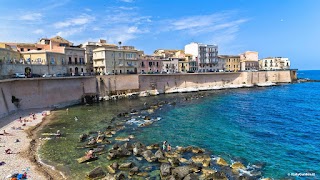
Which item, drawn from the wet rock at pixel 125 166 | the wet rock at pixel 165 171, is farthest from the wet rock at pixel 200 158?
the wet rock at pixel 125 166

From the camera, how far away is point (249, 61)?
354 feet

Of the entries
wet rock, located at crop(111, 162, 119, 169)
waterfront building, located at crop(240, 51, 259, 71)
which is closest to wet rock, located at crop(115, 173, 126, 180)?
wet rock, located at crop(111, 162, 119, 169)

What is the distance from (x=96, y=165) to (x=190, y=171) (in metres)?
7.40

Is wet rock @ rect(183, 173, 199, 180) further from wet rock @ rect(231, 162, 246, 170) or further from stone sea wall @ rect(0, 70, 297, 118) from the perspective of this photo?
stone sea wall @ rect(0, 70, 297, 118)

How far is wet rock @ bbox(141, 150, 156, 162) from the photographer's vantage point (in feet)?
63.8

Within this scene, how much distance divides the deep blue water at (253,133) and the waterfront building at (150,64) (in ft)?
103

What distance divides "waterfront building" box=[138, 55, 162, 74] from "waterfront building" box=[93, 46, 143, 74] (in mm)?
3461

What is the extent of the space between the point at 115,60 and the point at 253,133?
45.3 meters

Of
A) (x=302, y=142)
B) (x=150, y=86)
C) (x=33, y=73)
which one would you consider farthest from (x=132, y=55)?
(x=302, y=142)

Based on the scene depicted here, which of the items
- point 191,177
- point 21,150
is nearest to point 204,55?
point 21,150

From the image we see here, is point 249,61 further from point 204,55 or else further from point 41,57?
point 41,57

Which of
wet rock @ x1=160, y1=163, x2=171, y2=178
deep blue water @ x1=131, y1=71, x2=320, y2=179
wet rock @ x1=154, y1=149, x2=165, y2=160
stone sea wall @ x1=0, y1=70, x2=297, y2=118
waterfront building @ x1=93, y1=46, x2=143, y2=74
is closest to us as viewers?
wet rock @ x1=160, y1=163, x2=171, y2=178

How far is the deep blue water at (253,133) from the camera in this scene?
19688 millimetres

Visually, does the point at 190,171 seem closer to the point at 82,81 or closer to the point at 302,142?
the point at 302,142
